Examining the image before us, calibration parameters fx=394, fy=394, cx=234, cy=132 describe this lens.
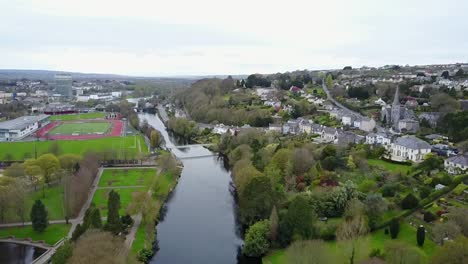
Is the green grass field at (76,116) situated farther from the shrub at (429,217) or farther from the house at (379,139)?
the shrub at (429,217)

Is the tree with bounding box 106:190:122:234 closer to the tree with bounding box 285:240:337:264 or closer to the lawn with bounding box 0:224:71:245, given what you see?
the lawn with bounding box 0:224:71:245

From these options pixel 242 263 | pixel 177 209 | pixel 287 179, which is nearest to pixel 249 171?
Answer: pixel 287 179

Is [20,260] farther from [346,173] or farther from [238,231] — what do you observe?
[346,173]

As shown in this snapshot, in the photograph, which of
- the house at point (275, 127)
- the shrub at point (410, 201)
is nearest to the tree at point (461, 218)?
the shrub at point (410, 201)

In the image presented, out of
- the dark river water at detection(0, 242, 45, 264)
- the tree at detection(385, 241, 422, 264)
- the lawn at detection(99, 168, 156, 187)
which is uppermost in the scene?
the tree at detection(385, 241, 422, 264)

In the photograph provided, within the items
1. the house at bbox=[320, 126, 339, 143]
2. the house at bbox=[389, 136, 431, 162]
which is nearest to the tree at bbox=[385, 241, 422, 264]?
the house at bbox=[389, 136, 431, 162]

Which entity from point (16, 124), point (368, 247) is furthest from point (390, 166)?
point (16, 124)

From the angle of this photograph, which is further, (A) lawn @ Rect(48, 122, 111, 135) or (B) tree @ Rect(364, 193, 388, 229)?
(A) lawn @ Rect(48, 122, 111, 135)
